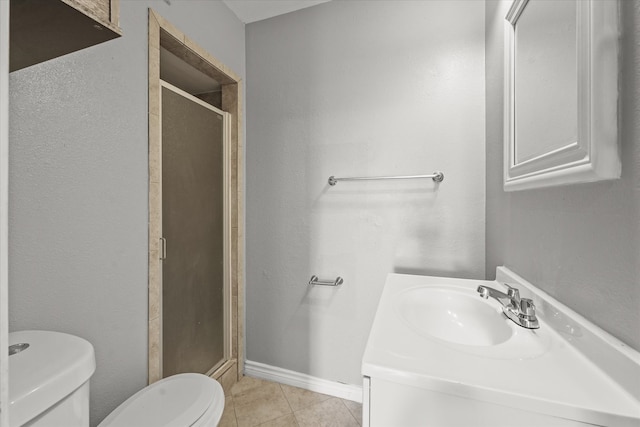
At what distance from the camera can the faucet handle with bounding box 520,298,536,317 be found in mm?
716

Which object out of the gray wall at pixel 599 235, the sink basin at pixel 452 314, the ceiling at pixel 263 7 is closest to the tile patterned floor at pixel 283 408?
the sink basin at pixel 452 314

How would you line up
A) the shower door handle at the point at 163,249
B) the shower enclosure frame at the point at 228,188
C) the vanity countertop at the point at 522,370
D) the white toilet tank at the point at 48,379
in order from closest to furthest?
the vanity countertop at the point at 522,370
the white toilet tank at the point at 48,379
the shower enclosure frame at the point at 228,188
the shower door handle at the point at 163,249

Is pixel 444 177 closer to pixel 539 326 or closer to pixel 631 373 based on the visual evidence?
pixel 539 326

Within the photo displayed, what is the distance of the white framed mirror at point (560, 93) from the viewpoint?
495mm

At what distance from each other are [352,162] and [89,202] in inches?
48.8

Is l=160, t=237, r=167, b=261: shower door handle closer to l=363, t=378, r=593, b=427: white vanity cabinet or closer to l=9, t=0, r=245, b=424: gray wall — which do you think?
l=9, t=0, r=245, b=424: gray wall

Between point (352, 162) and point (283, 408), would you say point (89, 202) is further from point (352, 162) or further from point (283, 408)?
point (283, 408)

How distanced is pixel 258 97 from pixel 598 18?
1.66 metres

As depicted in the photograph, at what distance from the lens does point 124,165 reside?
106cm

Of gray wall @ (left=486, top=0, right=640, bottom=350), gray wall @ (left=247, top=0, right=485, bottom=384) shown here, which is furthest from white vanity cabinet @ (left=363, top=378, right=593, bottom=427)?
gray wall @ (left=247, top=0, right=485, bottom=384)

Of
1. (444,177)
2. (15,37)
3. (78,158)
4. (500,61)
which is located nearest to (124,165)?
(78,158)

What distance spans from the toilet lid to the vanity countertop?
71cm

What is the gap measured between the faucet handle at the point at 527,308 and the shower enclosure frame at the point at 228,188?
1.39 meters

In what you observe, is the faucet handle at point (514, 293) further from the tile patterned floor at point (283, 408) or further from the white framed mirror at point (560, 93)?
the tile patterned floor at point (283, 408)
